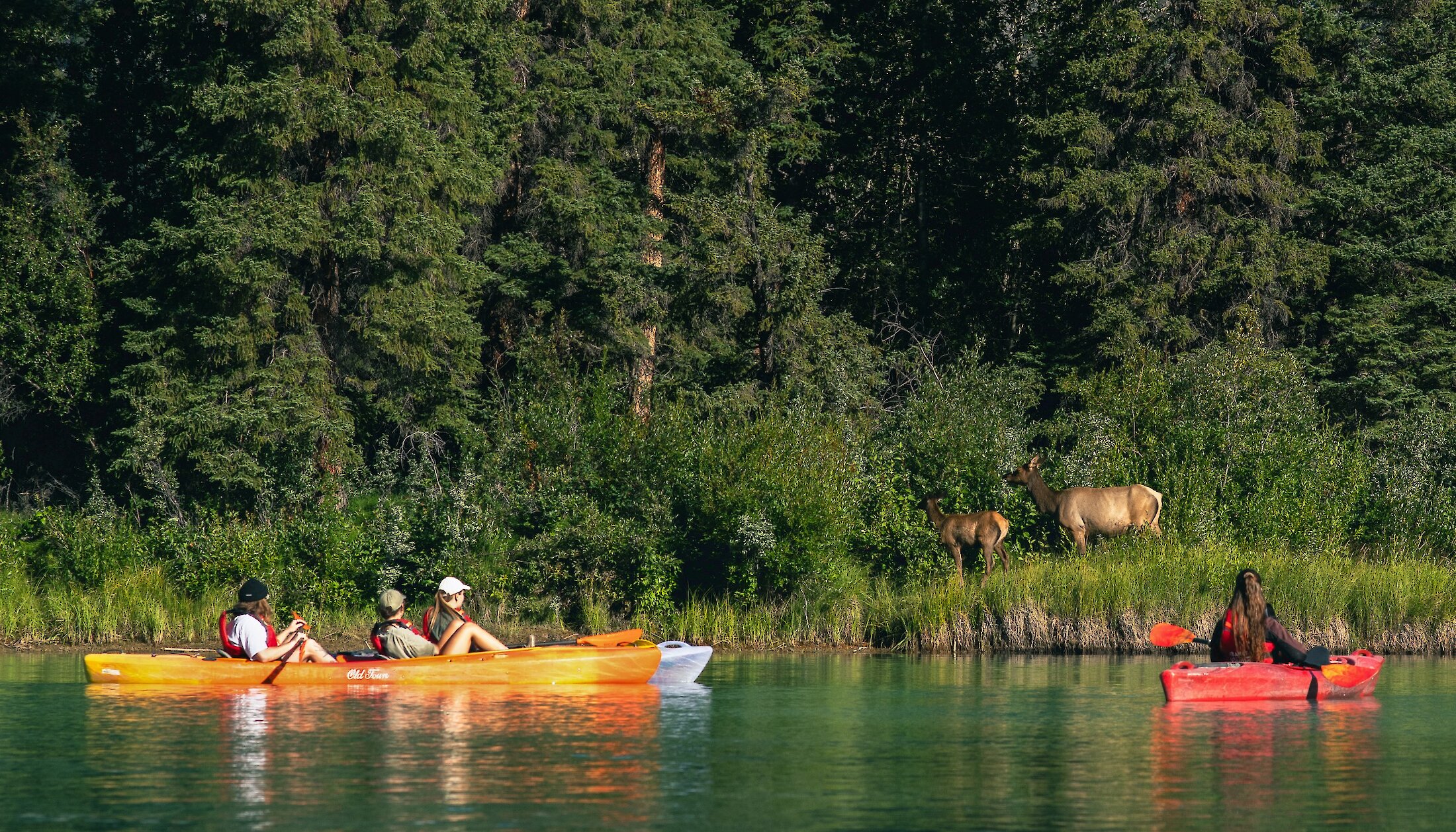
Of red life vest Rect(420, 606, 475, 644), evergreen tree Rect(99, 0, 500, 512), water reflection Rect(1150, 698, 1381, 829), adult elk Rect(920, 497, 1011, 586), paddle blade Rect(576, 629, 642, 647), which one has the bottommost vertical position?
water reflection Rect(1150, 698, 1381, 829)

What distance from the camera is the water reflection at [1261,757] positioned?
13.1 m

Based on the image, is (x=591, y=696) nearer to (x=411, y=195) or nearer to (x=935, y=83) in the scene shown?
(x=411, y=195)

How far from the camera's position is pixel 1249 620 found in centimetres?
2030

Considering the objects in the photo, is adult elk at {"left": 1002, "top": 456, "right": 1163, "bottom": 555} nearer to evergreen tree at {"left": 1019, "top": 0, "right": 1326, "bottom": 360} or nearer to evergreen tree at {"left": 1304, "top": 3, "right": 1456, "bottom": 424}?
evergreen tree at {"left": 1019, "top": 0, "right": 1326, "bottom": 360}

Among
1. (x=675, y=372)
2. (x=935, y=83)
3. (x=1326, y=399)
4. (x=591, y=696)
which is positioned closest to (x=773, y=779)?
(x=591, y=696)

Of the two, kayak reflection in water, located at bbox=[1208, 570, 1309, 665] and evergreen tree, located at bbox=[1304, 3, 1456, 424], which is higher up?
evergreen tree, located at bbox=[1304, 3, 1456, 424]

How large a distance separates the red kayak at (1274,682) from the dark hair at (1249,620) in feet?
0.74

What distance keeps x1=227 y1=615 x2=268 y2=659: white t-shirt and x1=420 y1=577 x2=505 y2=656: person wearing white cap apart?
200 centimetres

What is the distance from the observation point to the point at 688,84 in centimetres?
3747

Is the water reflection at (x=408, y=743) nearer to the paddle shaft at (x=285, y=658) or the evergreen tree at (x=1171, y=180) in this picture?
the paddle shaft at (x=285, y=658)

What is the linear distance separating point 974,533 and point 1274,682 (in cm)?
939

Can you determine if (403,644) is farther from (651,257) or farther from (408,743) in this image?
(651,257)

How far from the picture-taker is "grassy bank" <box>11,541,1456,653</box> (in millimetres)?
26453

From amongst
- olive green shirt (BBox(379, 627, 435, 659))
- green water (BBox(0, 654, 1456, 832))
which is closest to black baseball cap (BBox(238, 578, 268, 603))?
green water (BBox(0, 654, 1456, 832))
